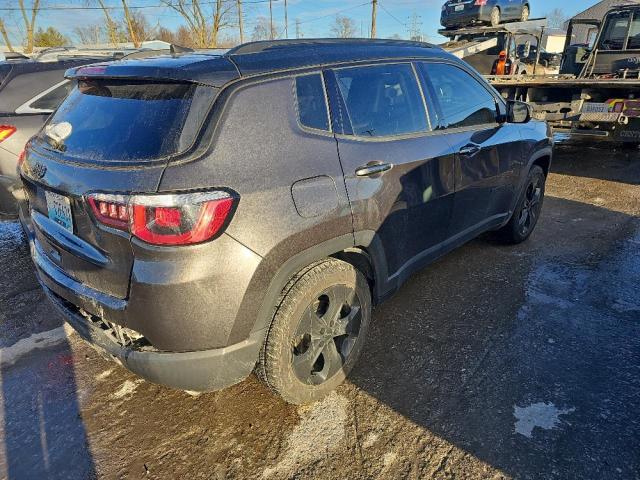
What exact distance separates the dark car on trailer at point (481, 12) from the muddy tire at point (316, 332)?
536 inches

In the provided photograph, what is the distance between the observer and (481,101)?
11.7 feet

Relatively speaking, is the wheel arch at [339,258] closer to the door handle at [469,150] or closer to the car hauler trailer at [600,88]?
the door handle at [469,150]

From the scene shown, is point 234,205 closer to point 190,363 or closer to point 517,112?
point 190,363

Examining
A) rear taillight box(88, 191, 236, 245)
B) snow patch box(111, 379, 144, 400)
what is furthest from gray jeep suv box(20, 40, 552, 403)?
snow patch box(111, 379, 144, 400)

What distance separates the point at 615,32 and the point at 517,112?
21.6 feet

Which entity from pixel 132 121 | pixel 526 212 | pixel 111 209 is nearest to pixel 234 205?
pixel 111 209

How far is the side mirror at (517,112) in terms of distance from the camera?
149 inches

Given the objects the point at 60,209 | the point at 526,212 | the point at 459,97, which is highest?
the point at 459,97

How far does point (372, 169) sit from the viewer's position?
2.41 metres

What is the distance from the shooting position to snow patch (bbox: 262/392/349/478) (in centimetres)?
214

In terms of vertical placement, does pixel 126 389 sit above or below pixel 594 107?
below

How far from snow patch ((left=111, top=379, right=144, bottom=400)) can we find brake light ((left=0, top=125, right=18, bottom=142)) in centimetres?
297

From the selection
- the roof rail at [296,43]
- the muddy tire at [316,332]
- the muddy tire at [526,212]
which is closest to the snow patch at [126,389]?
the muddy tire at [316,332]

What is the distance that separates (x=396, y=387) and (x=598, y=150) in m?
8.84
